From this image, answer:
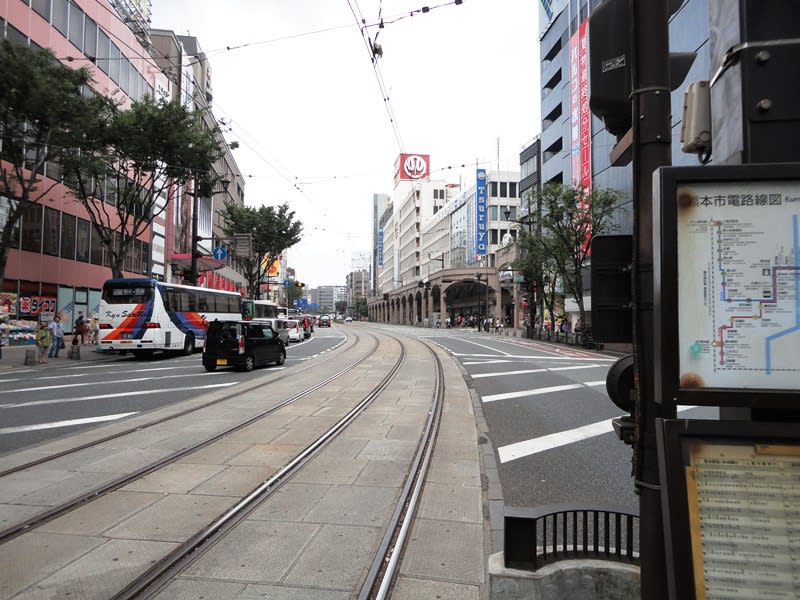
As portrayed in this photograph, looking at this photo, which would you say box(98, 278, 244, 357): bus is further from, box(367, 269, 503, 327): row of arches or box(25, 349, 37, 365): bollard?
box(367, 269, 503, 327): row of arches

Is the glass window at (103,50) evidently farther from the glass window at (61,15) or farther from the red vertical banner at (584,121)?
the red vertical banner at (584,121)

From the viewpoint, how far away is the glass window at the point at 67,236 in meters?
28.6

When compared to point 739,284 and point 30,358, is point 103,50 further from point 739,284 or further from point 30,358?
point 739,284

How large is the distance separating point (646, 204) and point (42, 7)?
3161 centimetres

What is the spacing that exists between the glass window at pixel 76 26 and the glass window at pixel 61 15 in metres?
0.36

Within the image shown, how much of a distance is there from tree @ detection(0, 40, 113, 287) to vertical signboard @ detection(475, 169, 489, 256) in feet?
179

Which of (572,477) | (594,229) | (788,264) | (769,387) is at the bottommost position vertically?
(572,477)

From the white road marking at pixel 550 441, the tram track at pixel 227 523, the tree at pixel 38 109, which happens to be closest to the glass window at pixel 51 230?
the tree at pixel 38 109

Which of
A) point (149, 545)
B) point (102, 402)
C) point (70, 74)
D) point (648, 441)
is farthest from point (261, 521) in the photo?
point (70, 74)

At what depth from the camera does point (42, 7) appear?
83.1 ft

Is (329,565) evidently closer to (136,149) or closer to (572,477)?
(572,477)

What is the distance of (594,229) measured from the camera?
97.7 feet

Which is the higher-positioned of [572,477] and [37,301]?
[37,301]

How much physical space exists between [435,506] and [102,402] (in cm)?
893
